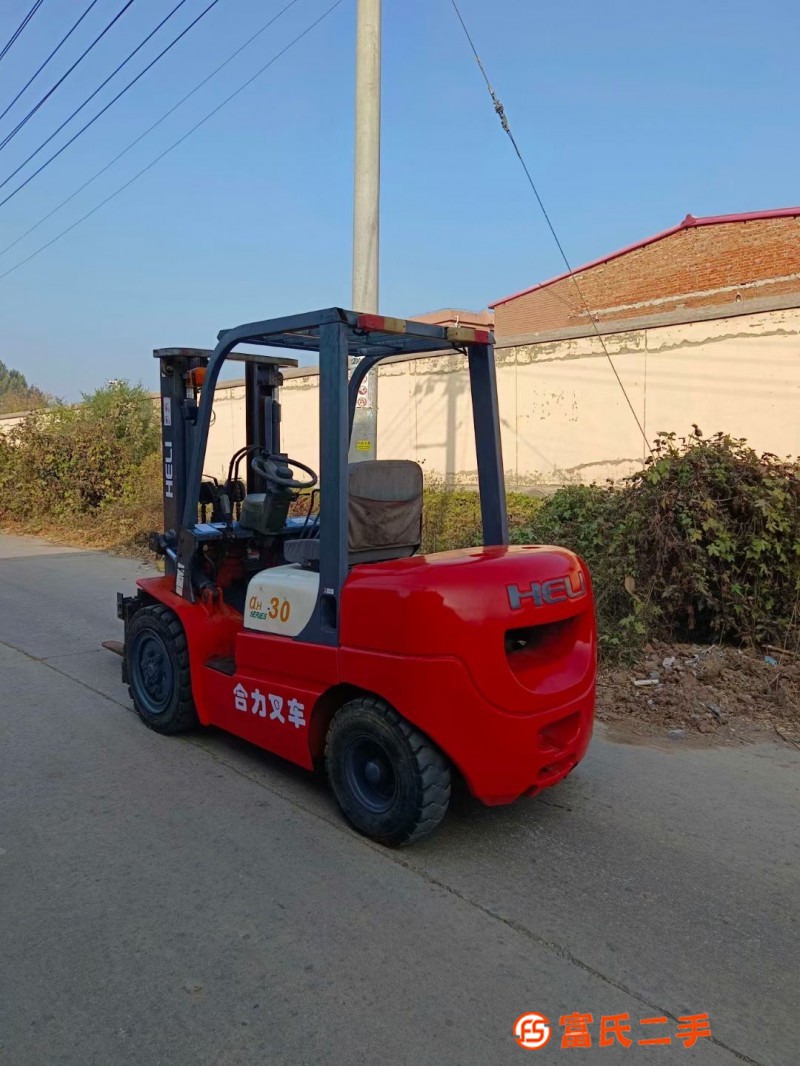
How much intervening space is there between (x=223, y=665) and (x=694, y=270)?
82.0 feet

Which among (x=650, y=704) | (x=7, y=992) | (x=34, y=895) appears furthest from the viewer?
(x=650, y=704)

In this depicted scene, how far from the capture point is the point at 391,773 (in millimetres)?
3650

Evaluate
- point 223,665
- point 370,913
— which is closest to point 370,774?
point 370,913

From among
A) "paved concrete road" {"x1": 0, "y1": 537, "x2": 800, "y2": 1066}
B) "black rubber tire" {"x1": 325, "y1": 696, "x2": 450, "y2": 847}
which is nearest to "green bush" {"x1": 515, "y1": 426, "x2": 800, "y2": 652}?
"paved concrete road" {"x1": 0, "y1": 537, "x2": 800, "y2": 1066}

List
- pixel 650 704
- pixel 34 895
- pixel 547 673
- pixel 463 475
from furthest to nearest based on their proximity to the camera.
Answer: pixel 463 475
pixel 650 704
pixel 547 673
pixel 34 895

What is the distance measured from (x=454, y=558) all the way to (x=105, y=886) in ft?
6.50

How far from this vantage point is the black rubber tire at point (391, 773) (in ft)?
11.3

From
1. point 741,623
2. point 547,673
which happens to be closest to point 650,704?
point 741,623

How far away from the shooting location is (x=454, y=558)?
12.2ft

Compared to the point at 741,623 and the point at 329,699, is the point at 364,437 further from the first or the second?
the point at 329,699

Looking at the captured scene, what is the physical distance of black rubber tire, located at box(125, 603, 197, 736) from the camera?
4.79 meters

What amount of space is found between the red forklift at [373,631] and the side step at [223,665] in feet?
0.06

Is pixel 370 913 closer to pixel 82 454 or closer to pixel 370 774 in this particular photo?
pixel 370 774

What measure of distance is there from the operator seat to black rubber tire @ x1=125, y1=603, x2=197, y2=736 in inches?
43.0
